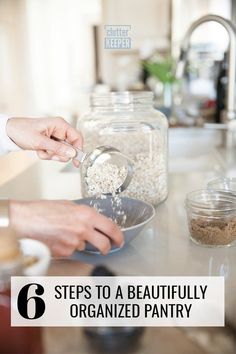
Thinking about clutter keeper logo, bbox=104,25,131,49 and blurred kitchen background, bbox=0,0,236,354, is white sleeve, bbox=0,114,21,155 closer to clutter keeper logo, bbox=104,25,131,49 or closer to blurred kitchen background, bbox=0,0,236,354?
blurred kitchen background, bbox=0,0,236,354

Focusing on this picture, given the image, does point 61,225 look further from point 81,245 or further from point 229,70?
point 229,70

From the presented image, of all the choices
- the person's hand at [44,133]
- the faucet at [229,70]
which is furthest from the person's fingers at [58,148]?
the faucet at [229,70]

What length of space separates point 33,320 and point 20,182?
36 centimetres

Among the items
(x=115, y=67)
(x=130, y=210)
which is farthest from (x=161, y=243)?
(x=115, y=67)

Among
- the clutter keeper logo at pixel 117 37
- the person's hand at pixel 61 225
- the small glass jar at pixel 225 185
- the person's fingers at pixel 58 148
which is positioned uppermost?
the clutter keeper logo at pixel 117 37

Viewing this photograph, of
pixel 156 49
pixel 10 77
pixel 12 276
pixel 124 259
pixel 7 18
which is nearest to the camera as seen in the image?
pixel 12 276

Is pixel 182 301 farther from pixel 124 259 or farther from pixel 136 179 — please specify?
pixel 136 179

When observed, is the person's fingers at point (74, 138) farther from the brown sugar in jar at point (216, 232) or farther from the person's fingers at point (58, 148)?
the brown sugar in jar at point (216, 232)

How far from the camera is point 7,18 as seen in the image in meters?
1.39

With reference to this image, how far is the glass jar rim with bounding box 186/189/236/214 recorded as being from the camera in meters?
0.43

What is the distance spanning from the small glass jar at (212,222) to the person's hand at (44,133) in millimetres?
175

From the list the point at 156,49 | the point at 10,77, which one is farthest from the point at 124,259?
the point at 156,49

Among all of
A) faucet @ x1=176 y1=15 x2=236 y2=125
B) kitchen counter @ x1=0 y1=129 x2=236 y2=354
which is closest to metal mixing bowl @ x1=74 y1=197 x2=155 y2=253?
kitchen counter @ x1=0 y1=129 x2=236 y2=354

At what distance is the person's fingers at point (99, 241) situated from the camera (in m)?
0.33
